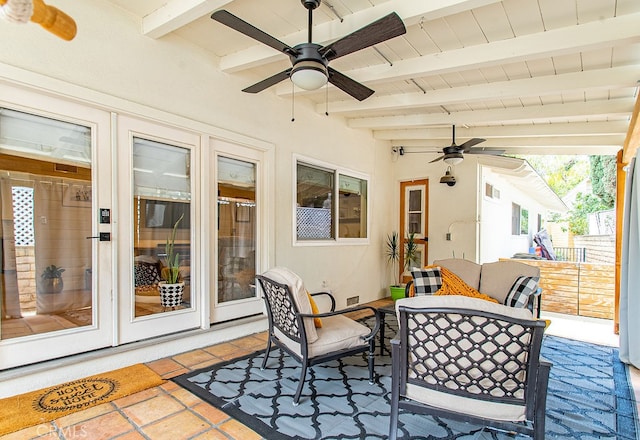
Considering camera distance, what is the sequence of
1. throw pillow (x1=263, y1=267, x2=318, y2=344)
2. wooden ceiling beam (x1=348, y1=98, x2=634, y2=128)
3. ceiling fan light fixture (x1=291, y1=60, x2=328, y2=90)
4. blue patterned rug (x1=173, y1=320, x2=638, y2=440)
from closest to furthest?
blue patterned rug (x1=173, y1=320, x2=638, y2=440)
ceiling fan light fixture (x1=291, y1=60, x2=328, y2=90)
throw pillow (x1=263, y1=267, x2=318, y2=344)
wooden ceiling beam (x1=348, y1=98, x2=634, y2=128)

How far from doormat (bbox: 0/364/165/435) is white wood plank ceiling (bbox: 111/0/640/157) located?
9.47ft

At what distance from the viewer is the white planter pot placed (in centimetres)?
331

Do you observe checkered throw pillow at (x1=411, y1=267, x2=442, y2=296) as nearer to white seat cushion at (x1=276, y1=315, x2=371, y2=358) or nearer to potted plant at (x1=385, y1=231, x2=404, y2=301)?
white seat cushion at (x1=276, y1=315, x2=371, y2=358)

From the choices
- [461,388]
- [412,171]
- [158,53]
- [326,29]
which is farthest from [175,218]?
[412,171]

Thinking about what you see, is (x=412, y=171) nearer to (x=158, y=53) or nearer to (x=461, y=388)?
(x=158, y=53)

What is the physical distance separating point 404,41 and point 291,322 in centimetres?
265

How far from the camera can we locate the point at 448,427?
2137 mm

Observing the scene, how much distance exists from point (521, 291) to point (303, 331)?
2.47 metres

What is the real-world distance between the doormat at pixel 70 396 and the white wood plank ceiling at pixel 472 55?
2887 mm

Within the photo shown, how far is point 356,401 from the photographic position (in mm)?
2453

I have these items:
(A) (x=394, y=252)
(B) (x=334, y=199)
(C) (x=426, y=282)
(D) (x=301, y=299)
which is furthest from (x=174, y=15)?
(A) (x=394, y=252)

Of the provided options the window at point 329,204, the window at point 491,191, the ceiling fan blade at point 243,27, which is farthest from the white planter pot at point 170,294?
the window at point 491,191

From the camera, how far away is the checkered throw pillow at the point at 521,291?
342 cm

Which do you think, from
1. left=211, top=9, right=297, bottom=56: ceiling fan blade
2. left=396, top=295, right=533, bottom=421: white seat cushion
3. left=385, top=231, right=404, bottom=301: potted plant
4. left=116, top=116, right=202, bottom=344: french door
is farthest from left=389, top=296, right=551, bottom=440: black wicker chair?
left=385, top=231, right=404, bottom=301: potted plant
